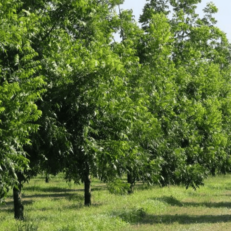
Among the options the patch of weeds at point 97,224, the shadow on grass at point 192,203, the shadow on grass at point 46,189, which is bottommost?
the patch of weeds at point 97,224

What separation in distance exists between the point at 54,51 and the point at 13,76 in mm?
3896

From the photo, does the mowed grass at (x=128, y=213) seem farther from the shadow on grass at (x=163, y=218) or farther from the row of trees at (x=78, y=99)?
the row of trees at (x=78, y=99)

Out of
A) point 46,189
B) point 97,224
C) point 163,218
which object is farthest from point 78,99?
point 46,189

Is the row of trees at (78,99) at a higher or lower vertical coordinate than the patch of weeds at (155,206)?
higher

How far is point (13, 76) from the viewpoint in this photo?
12.2 metres

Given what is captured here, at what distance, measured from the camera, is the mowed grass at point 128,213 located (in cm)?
1667

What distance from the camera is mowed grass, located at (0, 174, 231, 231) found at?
16.7 metres

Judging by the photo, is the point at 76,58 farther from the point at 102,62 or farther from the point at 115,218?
the point at 115,218

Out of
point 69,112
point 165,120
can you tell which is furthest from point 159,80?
point 69,112

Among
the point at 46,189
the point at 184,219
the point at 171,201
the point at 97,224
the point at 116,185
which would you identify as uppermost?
the point at 116,185

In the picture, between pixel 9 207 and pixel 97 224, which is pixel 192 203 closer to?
pixel 9 207

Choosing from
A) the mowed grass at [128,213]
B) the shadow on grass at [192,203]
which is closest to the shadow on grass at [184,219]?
the mowed grass at [128,213]

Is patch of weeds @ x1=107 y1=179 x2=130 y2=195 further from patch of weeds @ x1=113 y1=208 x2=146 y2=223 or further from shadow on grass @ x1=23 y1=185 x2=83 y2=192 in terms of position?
shadow on grass @ x1=23 y1=185 x2=83 y2=192

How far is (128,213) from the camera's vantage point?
19.5 meters
